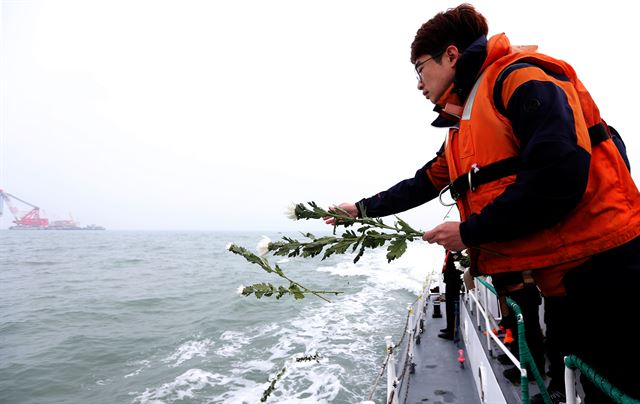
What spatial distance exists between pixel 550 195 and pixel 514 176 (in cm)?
23

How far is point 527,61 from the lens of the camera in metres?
1.51

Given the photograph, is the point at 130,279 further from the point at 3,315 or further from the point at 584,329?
the point at 584,329

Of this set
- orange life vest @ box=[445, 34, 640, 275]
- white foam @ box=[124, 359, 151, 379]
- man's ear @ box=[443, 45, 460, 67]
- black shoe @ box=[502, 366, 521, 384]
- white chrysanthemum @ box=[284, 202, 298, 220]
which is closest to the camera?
orange life vest @ box=[445, 34, 640, 275]

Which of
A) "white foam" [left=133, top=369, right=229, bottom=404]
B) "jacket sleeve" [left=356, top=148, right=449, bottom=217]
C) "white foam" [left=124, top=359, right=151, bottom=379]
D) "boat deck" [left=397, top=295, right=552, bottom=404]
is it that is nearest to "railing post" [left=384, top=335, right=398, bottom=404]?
"boat deck" [left=397, top=295, right=552, bottom=404]

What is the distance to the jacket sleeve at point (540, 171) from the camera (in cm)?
127

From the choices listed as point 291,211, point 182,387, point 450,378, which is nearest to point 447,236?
point 291,211

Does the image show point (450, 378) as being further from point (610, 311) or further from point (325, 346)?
point (325, 346)

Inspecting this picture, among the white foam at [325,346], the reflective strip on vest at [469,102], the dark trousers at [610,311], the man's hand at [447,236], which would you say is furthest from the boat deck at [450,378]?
the reflective strip on vest at [469,102]

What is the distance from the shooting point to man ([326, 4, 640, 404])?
1305 millimetres

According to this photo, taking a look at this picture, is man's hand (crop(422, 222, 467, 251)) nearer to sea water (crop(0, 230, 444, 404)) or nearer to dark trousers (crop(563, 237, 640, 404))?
dark trousers (crop(563, 237, 640, 404))

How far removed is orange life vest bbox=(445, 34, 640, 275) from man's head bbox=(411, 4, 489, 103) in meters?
0.16

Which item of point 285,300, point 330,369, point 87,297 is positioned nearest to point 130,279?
point 87,297

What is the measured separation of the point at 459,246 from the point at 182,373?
12.4 metres

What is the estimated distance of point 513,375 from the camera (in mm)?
4941
